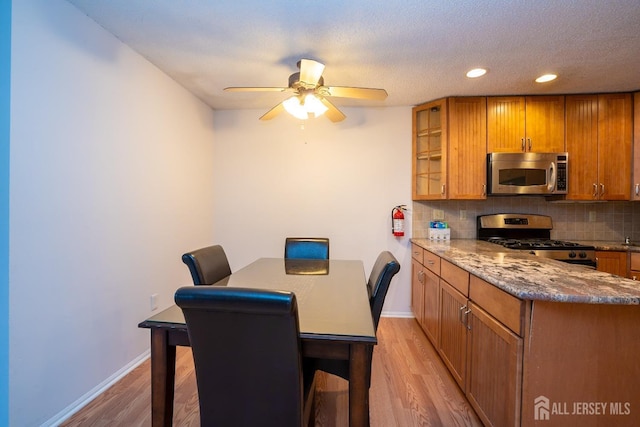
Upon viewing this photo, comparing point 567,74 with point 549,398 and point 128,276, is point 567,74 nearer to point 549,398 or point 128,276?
point 549,398

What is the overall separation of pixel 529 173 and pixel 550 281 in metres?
1.86

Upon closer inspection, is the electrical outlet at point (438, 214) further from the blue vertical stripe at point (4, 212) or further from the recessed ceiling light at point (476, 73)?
the blue vertical stripe at point (4, 212)

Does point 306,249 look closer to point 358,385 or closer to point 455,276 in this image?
point 455,276

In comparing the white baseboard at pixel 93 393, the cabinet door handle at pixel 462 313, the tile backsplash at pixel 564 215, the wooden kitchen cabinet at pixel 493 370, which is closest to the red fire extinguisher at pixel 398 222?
the tile backsplash at pixel 564 215

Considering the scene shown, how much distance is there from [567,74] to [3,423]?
14.0 ft

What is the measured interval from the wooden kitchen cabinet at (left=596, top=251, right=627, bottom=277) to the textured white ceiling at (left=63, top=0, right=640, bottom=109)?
1.52m

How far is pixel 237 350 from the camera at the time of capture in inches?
37.0

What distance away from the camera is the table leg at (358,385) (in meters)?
1.05

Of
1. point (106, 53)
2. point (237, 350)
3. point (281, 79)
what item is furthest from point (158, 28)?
point (237, 350)

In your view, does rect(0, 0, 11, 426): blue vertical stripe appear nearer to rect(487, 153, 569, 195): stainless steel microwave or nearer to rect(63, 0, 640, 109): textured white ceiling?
rect(63, 0, 640, 109): textured white ceiling

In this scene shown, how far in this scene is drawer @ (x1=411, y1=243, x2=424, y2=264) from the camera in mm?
2754

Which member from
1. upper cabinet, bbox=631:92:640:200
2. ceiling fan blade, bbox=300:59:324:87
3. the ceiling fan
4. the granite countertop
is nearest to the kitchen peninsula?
the granite countertop

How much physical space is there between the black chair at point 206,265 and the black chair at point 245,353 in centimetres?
72

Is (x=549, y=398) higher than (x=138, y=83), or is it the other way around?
(x=138, y=83)
